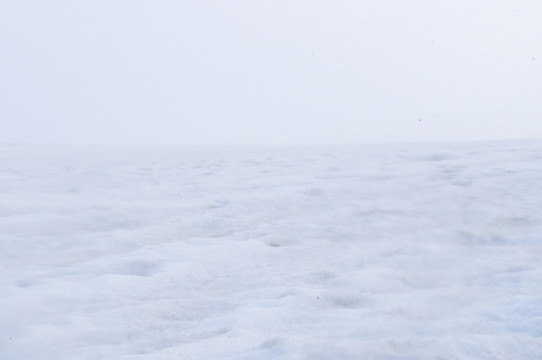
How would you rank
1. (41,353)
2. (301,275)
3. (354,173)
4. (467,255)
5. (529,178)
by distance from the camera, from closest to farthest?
1. (41,353)
2. (301,275)
3. (467,255)
4. (529,178)
5. (354,173)

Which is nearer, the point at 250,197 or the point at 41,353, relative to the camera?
the point at 41,353

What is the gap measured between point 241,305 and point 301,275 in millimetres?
341

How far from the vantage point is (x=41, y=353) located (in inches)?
64.5

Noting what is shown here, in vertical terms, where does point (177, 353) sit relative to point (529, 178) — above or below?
below

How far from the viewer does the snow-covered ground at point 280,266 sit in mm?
1688

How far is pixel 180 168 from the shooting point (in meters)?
5.09

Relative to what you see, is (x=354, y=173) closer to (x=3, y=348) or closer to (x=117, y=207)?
(x=117, y=207)

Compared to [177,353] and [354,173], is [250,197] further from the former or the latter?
[177,353]

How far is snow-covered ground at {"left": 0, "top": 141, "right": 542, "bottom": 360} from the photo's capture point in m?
1.69

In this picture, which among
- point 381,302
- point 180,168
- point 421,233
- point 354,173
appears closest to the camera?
point 381,302

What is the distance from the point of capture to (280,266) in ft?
7.77

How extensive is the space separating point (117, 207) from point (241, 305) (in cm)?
161

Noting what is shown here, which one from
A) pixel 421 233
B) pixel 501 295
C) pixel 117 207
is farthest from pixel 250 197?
pixel 501 295

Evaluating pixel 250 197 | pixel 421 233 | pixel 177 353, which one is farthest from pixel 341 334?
pixel 250 197
